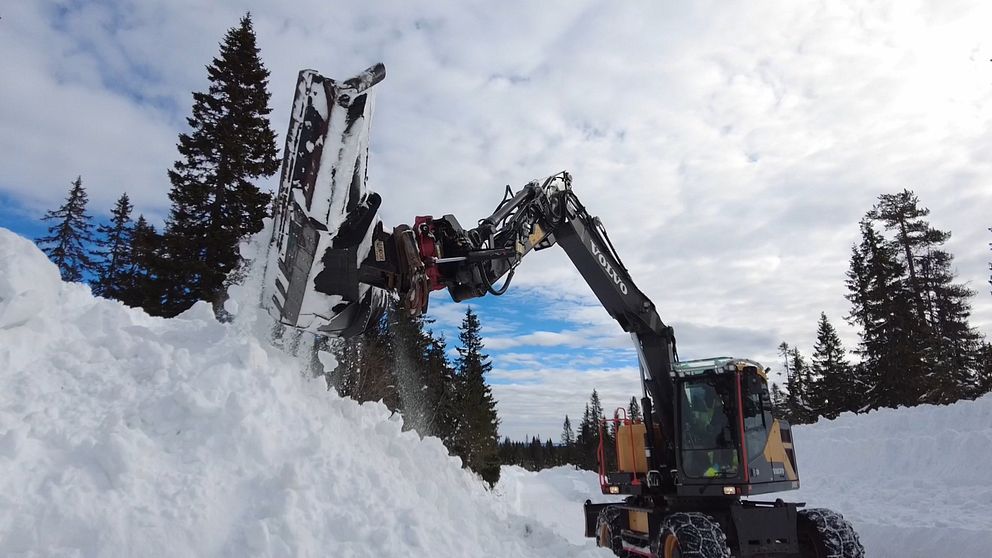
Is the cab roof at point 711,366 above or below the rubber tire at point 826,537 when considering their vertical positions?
above

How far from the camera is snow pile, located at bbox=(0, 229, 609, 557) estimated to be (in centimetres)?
491

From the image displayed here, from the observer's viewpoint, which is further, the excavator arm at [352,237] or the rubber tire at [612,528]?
the rubber tire at [612,528]

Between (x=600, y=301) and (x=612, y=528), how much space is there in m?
3.28

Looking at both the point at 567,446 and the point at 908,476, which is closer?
the point at 908,476

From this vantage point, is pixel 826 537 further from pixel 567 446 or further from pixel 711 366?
pixel 567 446

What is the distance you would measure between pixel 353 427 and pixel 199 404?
241 centimetres

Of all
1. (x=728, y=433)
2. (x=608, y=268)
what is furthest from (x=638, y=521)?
(x=608, y=268)

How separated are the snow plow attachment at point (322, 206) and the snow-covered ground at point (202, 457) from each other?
6.00 feet

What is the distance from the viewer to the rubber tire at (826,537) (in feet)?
23.5

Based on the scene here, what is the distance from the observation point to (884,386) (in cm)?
3038

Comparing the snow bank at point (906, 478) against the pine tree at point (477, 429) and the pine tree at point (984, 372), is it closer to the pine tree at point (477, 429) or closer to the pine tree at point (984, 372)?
the pine tree at point (477, 429)

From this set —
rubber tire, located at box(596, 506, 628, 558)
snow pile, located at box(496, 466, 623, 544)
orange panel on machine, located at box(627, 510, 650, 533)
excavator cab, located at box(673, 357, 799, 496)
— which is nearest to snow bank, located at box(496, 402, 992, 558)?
snow pile, located at box(496, 466, 623, 544)

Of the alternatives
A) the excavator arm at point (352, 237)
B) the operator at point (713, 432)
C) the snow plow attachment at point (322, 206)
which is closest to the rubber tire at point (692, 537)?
the operator at point (713, 432)

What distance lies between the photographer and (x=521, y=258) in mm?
6910
